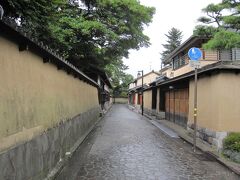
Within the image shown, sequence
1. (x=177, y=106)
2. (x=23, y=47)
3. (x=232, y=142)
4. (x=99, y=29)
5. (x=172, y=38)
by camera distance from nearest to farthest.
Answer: (x=23, y=47), (x=232, y=142), (x=99, y=29), (x=177, y=106), (x=172, y=38)

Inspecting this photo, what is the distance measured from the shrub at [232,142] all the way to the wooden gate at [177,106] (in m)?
8.02

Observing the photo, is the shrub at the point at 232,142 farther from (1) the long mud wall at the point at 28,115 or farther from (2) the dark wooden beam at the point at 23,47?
(2) the dark wooden beam at the point at 23,47

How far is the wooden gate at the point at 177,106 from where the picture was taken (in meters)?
18.7

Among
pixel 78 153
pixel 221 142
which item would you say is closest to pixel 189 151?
pixel 221 142

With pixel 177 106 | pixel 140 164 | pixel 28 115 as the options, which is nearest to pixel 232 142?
pixel 140 164

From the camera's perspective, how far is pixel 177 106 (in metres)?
21.2

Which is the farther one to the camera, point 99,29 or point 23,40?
point 99,29

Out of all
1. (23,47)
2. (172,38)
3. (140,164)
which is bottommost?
(140,164)

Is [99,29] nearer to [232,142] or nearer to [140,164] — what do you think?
[232,142]

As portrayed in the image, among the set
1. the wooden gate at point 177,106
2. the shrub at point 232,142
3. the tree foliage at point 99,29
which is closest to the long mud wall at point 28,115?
the shrub at point 232,142

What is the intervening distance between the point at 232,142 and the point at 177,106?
11.4 m

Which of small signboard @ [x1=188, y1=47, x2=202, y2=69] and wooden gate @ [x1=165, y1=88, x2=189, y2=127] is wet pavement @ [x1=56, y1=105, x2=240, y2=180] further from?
wooden gate @ [x1=165, y1=88, x2=189, y2=127]

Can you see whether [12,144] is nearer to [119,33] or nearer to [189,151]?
[189,151]

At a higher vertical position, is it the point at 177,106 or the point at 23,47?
the point at 23,47
